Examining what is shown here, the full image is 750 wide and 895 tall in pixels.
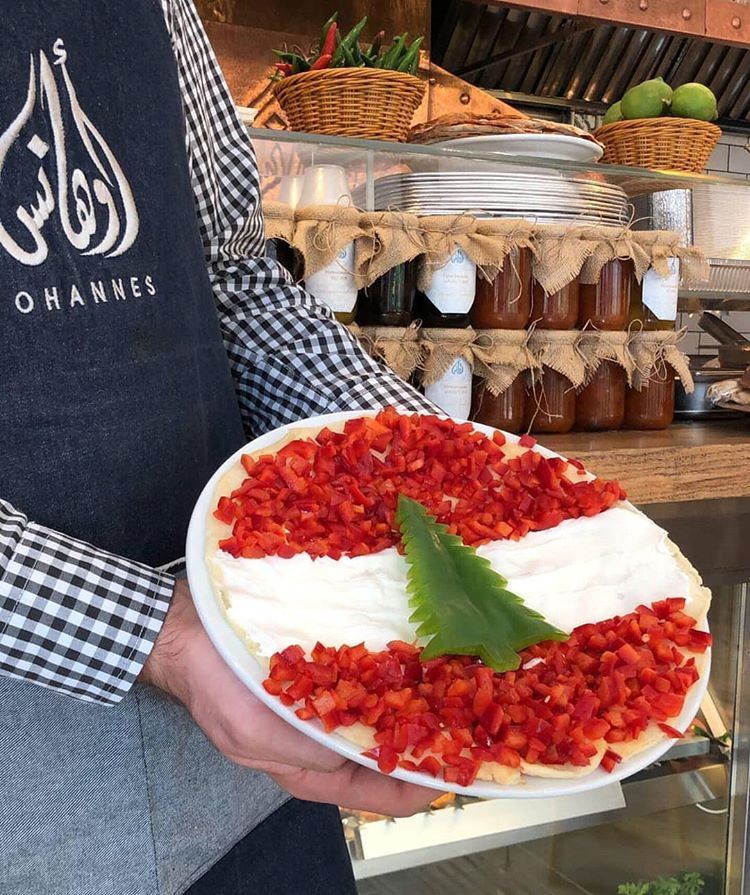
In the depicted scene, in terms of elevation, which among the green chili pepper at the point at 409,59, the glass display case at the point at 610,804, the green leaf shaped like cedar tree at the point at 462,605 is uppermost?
the green chili pepper at the point at 409,59

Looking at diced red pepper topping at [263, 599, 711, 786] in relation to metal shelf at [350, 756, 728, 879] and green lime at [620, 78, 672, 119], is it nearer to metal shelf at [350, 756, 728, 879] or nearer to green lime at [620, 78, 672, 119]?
metal shelf at [350, 756, 728, 879]

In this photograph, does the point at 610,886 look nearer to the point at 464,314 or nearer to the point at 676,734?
the point at 464,314

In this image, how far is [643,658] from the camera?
521mm

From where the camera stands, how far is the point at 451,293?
1.20 m

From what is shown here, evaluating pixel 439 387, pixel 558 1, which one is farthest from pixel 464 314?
pixel 558 1

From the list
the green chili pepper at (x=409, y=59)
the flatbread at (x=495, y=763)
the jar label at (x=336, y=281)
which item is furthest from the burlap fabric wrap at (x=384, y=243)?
the green chili pepper at (x=409, y=59)

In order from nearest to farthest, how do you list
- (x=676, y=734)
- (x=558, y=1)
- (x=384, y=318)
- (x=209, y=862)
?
(x=676, y=734), (x=209, y=862), (x=384, y=318), (x=558, y=1)

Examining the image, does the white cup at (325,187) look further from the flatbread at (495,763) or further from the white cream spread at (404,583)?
the white cream spread at (404,583)

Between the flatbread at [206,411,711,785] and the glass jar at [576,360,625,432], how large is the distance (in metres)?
0.74

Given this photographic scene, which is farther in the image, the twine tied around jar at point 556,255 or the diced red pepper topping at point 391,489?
the twine tied around jar at point 556,255

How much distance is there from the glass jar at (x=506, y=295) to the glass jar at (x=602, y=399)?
7.1 inches

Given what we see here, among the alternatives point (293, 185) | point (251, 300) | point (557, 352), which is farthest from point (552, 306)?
point (251, 300)

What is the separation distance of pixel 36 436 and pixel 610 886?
4.33 ft

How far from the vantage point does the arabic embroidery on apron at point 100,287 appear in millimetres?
624
